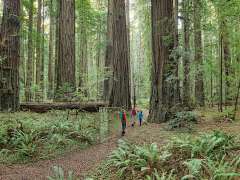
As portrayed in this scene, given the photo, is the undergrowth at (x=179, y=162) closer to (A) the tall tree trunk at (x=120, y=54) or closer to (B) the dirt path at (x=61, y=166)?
(B) the dirt path at (x=61, y=166)

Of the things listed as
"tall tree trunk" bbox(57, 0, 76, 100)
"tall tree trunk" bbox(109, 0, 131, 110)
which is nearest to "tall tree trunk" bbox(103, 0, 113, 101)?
"tall tree trunk" bbox(109, 0, 131, 110)

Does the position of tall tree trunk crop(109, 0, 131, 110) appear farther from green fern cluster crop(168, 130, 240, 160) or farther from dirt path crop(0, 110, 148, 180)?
green fern cluster crop(168, 130, 240, 160)

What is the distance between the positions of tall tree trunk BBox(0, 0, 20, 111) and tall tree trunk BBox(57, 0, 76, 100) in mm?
2250

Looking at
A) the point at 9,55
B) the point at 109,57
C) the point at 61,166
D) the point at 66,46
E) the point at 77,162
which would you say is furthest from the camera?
the point at 109,57

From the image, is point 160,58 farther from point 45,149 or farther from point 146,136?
point 45,149

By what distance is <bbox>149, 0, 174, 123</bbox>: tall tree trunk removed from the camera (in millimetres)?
6750

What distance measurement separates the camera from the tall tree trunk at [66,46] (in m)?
8.89

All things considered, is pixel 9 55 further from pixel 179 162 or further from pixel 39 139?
pixel 179 162

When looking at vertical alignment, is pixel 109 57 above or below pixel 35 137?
above

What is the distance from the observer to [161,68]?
22.9ft

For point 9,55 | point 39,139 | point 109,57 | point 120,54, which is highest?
point 109,57

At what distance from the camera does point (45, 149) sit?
14.8 feet

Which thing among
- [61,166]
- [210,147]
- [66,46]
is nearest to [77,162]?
[61,166]

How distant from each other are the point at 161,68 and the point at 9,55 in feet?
25.5
